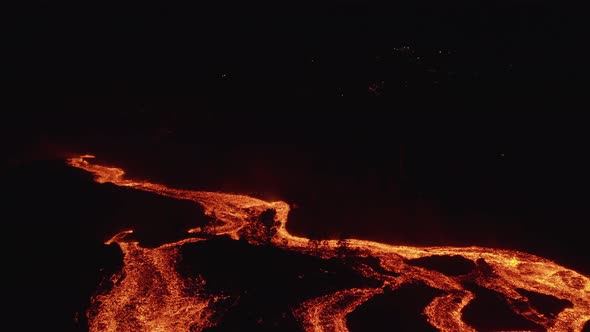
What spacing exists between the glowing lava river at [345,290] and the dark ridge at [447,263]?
0.47 feet

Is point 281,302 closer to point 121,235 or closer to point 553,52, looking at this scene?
point 121,235

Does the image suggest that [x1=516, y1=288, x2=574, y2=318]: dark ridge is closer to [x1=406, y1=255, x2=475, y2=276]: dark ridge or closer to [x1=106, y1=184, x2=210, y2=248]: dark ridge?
[x1=406, y1=255, x2=475, y2=276]: dark ridge

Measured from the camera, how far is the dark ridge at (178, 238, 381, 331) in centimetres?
885

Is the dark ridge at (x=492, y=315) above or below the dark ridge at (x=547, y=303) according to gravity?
below

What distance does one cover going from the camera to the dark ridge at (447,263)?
10.8m

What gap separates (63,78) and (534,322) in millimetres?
34103

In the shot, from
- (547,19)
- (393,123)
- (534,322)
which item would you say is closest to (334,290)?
(534,322)

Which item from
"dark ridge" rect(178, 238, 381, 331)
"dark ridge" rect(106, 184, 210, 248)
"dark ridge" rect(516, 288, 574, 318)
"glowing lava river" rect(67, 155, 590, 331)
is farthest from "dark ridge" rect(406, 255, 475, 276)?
"dark ridge" rect(106, 184, 210, 248)

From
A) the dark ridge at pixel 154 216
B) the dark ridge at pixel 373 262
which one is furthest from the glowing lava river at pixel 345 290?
the dark ridge at pixel 154 216

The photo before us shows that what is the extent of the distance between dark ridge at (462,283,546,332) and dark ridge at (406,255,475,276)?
0.90m

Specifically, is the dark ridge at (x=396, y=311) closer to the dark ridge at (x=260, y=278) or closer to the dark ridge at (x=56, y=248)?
the dark ridge at (x=260, y=278)

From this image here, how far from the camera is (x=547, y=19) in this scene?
73.3 feet

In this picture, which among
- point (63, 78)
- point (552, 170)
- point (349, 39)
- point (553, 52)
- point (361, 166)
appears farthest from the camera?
point (63, 78)

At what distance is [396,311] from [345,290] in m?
1.19
